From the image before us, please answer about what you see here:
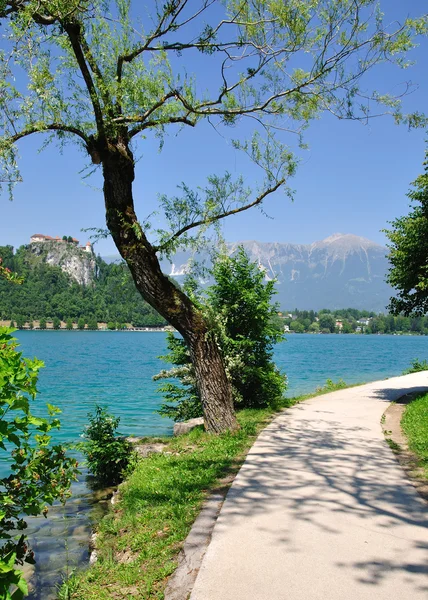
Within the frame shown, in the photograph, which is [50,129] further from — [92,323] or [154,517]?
[92,323]

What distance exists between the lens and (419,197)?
15.1 m

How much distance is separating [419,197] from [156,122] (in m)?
9.45

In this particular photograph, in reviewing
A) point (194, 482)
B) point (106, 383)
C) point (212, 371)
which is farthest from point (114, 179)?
point (106, 383)

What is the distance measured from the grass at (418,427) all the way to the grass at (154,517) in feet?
9.15

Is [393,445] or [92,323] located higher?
[92,323]

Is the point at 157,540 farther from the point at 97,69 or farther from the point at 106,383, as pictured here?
the point at 106,383

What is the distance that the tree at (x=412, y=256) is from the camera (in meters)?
14.5

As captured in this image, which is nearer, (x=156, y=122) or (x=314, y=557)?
(x=314, y=557)

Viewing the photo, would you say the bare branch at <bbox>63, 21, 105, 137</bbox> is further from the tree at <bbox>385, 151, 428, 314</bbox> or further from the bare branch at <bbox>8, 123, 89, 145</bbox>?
the tree at <bbox>385, 151, 428, 314</bbox>

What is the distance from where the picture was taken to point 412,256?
14867 millimetres

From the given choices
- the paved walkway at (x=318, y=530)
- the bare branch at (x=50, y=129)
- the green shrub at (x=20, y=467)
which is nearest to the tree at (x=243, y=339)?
the paved walkway at (x=318, y=530)

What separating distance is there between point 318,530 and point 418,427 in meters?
6.35

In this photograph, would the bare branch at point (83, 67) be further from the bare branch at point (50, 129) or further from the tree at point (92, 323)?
the tree at point (92, 323)

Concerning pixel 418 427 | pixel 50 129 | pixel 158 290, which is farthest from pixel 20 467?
pixel 418 427
